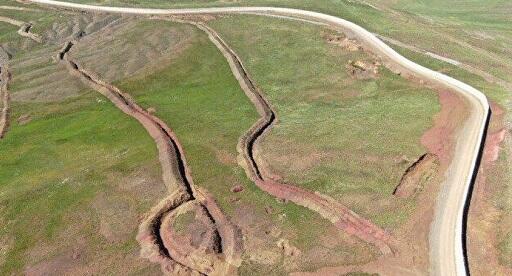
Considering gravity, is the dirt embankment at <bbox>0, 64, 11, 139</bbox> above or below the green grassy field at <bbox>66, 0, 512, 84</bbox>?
below

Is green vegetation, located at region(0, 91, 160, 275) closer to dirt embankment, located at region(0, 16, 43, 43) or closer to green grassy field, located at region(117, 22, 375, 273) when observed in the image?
green grassy field, located at region(117, 22, 375, 273)

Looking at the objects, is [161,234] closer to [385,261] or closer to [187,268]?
[187,268]

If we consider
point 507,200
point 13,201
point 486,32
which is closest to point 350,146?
point 507,200

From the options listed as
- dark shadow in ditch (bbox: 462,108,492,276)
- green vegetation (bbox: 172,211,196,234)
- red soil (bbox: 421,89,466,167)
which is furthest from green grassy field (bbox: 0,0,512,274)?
green vegetation (bbox: 172,211,196,234)

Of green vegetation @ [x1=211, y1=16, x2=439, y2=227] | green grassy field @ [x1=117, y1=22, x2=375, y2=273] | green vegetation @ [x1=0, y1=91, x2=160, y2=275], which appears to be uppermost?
green vegetation @ [x1=211, y1=16, x2=439, y2=227]

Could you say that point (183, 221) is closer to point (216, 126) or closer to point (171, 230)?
point (171, 230)
